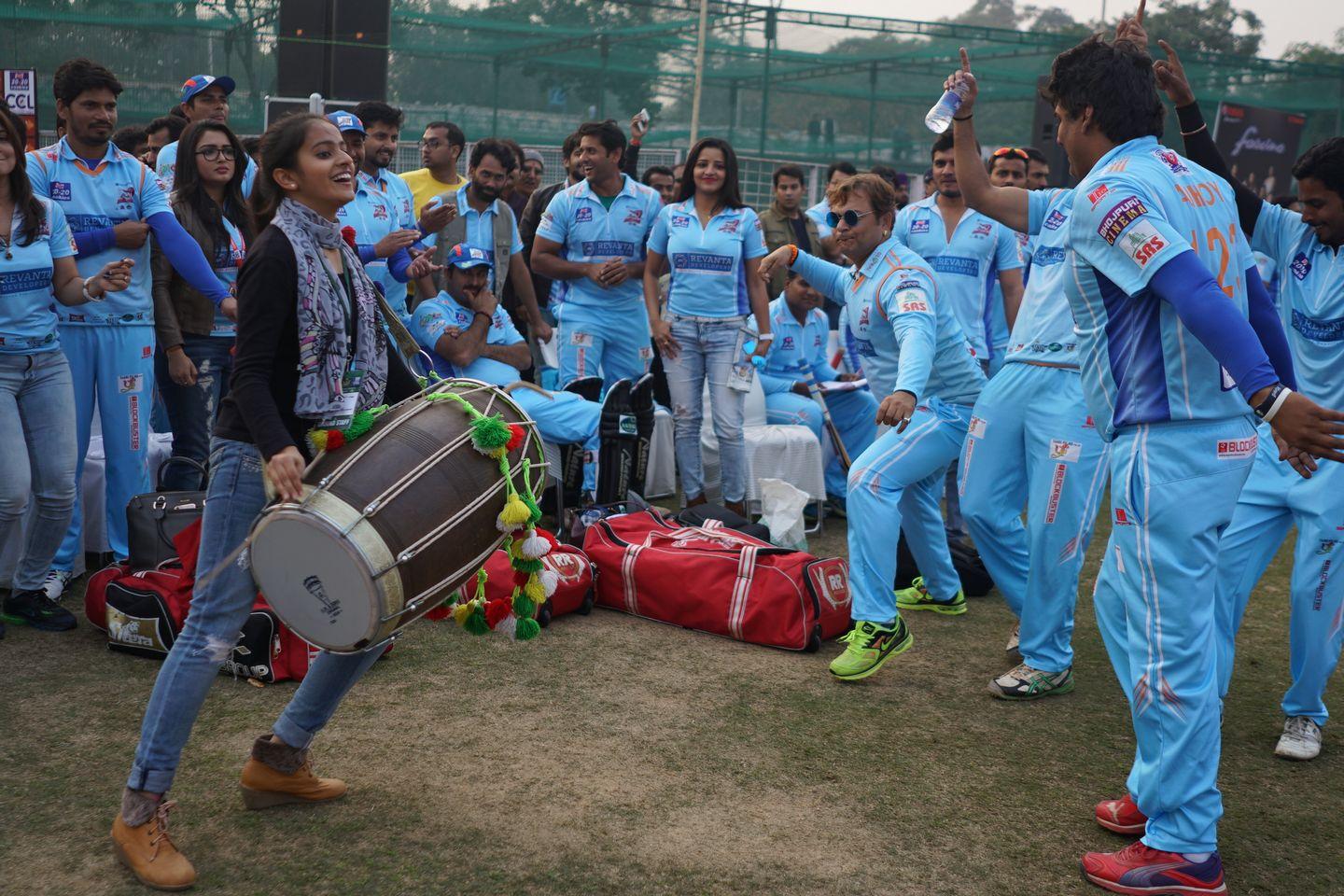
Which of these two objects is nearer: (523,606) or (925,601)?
(523,606)

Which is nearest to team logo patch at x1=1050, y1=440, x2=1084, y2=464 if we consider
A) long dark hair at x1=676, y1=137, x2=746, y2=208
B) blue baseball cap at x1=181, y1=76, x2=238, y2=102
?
long dark hair at x1=676, y1=137, x2=746, y2=208

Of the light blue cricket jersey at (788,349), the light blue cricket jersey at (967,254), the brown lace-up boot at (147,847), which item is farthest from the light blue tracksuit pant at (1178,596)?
the light blue cricket jersey at (788,349)

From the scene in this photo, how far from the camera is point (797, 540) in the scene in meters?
6.99

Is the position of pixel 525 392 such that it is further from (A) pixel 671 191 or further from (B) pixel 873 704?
(A) pixel 671 191

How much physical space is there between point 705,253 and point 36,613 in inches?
163

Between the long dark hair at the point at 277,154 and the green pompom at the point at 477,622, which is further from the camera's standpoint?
the green pompom at the point at 477,622

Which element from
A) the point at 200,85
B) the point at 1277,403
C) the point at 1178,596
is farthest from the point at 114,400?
the point at 1277,403

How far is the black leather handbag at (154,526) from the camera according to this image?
5215 mm

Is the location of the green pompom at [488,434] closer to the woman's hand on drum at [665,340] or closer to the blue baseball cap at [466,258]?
the blue baseball cap at [466,258]

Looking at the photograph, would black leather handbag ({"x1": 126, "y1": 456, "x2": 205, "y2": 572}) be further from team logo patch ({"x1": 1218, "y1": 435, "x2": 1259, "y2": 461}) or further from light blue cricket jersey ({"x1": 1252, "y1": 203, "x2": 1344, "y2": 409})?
light blue cricket jersey ({"x1": 1252, "y1": 203, "x2": 1344, "y2": 409})

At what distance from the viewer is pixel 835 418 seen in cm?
860

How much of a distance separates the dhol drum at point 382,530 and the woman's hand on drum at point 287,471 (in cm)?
4

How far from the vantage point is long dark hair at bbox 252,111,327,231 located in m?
3.20

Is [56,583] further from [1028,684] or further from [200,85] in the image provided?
[1028,684]
